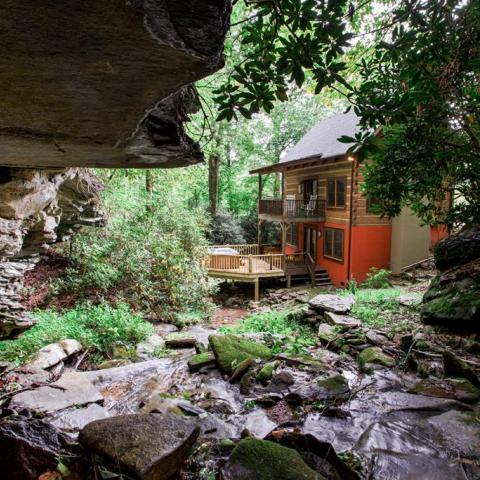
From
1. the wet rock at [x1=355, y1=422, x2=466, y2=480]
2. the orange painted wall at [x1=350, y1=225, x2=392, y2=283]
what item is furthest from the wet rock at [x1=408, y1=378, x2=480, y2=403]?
the orange painted wall at [x1=350, y1=225, x2=392, y2=283]

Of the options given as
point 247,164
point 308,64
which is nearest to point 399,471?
point 308,64

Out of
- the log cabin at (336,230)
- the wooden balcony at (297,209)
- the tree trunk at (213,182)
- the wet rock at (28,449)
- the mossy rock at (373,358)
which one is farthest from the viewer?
the tree trunk at (213,182)

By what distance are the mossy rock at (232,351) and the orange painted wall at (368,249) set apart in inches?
405

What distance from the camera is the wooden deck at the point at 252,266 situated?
1489 centimetres

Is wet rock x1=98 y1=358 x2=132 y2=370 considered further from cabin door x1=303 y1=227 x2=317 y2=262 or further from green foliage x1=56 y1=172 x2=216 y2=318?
cabin door x1=303 y1=227 x2=317 y2=262

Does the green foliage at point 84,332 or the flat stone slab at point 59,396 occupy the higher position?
the flat stone slab at point 59,396

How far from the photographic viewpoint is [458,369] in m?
4.09

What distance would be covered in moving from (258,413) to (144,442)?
1.48m

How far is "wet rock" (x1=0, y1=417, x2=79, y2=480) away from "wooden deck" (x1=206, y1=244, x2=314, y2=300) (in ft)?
A: 37.9

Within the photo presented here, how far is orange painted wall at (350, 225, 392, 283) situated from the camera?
14.6 metres

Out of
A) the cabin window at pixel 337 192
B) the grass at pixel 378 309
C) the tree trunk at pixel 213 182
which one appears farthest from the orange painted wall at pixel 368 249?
the tree trunk at pixel 213 182

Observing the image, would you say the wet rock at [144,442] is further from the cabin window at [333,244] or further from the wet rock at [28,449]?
the cabin window at [333,244]

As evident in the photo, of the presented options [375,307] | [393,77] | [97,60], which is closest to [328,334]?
[375,307]

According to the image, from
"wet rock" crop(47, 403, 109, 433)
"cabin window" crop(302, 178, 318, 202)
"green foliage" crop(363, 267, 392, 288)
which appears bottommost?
"green foliage" crop(363, 267, 392, 288)
